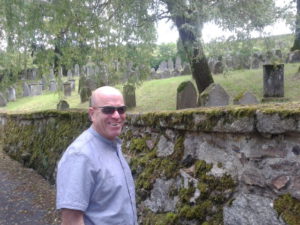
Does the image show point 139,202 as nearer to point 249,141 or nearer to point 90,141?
point 249,141

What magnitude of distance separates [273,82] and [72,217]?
837cm

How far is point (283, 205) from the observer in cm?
274

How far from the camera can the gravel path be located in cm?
584

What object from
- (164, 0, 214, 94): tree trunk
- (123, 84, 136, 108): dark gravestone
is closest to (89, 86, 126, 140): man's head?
(164, 0, 214, 94): tree trunk

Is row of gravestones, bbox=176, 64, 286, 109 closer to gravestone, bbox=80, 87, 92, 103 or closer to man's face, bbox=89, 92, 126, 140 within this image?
man's face, bbox=89, 92, 126, 140

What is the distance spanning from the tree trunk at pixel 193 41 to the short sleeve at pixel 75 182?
6.94 meters

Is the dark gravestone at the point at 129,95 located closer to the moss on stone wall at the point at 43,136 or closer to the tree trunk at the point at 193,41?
the tree trunk at the point at 193,41

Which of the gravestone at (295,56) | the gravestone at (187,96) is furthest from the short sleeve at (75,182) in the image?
the gravestone at (295,56)

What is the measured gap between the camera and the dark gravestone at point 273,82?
948cm

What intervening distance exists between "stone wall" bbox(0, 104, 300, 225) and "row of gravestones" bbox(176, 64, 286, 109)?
2.62m

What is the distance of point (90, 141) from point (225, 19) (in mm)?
7250

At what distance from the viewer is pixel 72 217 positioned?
2.11 metres

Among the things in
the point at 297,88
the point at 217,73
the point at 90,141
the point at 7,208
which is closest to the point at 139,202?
the point at 90,141

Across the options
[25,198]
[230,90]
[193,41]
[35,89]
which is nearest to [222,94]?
[193,41]
